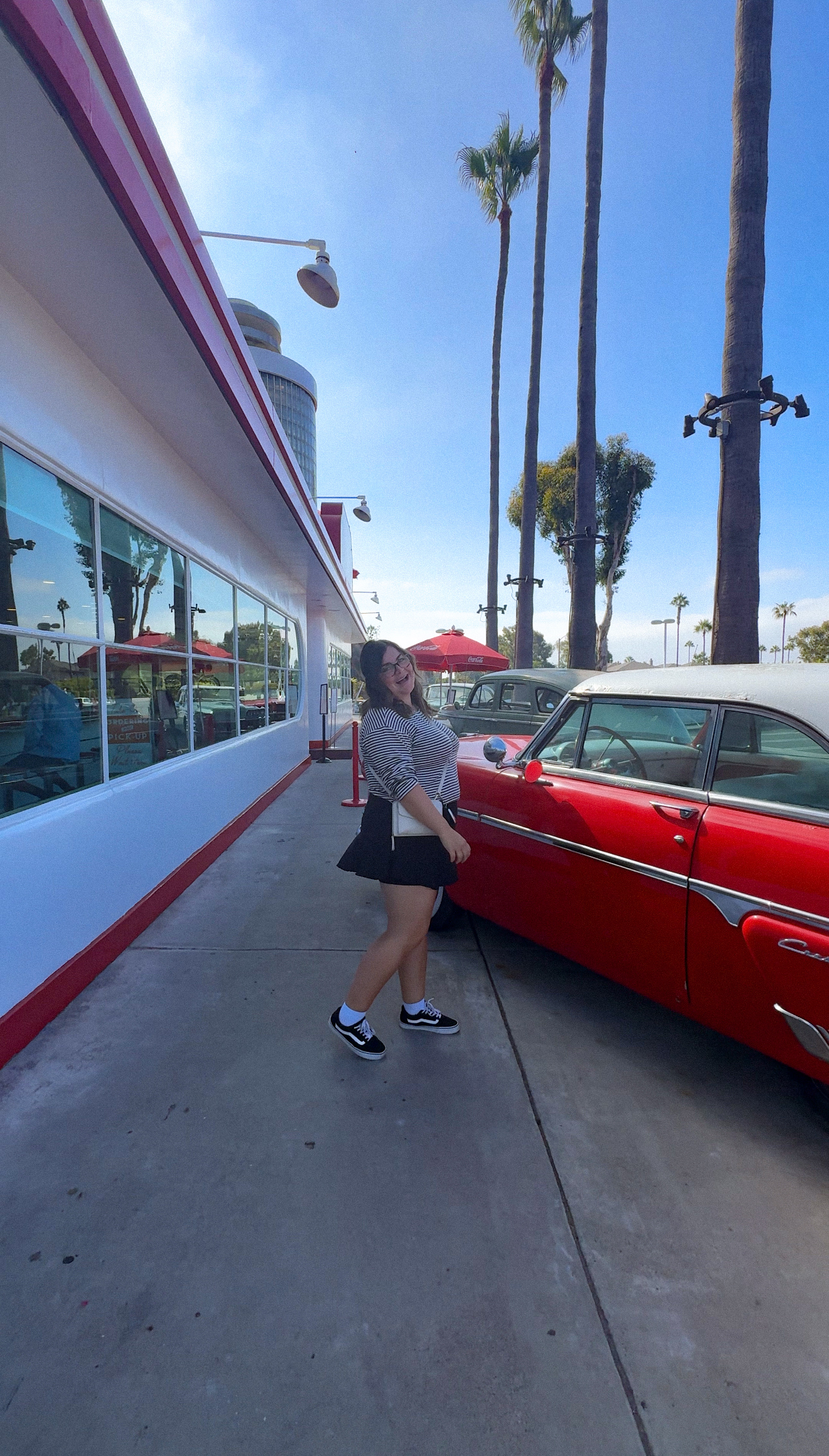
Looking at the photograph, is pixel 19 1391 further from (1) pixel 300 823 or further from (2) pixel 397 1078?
(1) pixel 300 823

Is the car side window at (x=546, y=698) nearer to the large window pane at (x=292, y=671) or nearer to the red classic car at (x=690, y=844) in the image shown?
the large window pane at (x=292, y=671)

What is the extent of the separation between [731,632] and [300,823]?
452 cm

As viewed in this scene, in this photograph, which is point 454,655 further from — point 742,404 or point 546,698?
point 742,404

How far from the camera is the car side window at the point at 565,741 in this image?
3.06 meters

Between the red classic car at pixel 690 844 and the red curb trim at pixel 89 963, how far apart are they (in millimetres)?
2035

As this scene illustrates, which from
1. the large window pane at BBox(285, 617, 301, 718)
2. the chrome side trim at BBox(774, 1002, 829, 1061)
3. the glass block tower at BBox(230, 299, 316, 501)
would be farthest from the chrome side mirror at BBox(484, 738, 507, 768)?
the glass block tower at BBox(230, 299, 316, 501)

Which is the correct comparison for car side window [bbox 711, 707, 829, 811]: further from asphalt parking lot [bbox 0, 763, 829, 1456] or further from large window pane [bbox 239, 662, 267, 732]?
large window pane [bbox 239, 662, 267, 732]

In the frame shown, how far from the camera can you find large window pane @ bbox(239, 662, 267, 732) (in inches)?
273

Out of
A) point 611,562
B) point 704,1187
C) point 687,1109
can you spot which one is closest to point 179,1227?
point 704,1187

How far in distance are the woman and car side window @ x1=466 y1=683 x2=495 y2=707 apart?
6.97 m

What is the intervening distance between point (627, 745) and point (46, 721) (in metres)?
2.83

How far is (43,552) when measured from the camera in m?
3.19

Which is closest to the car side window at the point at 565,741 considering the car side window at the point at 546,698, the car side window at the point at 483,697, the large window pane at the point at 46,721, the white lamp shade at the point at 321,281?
the large window pane at the point at 46,721

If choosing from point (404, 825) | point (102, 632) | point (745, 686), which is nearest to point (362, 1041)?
point (404, 825)
